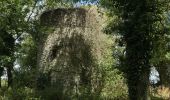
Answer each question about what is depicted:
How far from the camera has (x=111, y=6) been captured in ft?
65.7

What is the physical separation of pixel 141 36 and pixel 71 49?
19.1 ft

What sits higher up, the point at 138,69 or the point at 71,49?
the point at 71,49

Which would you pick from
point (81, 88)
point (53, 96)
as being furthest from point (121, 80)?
point (53, 96)

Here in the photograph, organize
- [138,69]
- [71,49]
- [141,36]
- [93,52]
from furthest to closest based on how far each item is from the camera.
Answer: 1. [93,52]
2. [71,49]
3. [138,69]
4. [141,36]

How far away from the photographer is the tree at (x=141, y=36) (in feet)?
62.4

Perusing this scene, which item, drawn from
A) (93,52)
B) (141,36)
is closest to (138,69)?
(141,36)

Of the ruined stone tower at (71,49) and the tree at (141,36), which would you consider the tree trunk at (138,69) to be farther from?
the ruined stone tower at (71,49)

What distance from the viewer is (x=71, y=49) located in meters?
24.0

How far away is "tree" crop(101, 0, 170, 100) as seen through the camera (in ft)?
62.4


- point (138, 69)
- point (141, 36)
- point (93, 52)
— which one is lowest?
point (138, 69)

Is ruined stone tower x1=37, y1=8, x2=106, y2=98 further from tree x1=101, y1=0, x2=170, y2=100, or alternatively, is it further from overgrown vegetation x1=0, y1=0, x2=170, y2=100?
tree x1=101, y1=0, x2=170, y2=100

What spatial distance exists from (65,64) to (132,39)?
5486 mm

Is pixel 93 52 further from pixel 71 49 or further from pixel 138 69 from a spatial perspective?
pixel 138 69

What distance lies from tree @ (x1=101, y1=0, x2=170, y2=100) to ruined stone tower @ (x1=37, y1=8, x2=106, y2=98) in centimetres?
403
